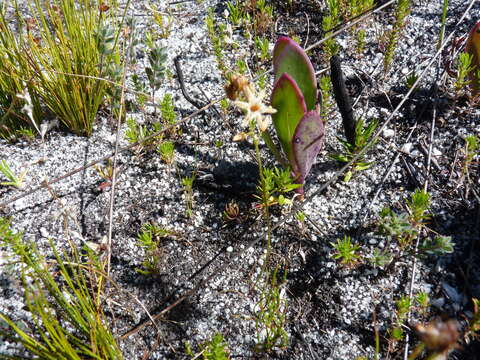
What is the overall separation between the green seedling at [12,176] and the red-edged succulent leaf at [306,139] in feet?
4.33

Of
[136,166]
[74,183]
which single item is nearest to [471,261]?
[136,166]

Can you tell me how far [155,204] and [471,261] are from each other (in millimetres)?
1352

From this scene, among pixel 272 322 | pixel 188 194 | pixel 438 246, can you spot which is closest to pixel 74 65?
→ pixel 188 194

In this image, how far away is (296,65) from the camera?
1497 mm

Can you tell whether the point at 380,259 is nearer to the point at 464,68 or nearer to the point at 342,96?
the point at 342,96

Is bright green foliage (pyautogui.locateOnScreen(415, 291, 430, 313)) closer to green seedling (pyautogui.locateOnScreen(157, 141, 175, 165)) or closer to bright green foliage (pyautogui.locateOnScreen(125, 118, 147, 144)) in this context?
green seedling (pyautogui.locateOnScreen(157, 141, 175, 165))

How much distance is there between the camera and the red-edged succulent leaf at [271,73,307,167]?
1.37 meters

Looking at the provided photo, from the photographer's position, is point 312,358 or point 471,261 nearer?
point 312,358

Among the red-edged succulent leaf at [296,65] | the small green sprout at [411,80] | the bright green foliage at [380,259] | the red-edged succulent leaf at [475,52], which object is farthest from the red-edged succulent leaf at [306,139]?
the red-edged succulent leaf at [475,52]

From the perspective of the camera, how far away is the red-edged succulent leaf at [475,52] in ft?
5.68

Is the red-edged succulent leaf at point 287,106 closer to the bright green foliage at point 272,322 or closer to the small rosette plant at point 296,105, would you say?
the small rosette plant at point 296,105

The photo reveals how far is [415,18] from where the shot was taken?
2.32 m

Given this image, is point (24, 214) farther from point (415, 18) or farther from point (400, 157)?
point (415, 18)

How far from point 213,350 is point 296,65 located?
109cm
